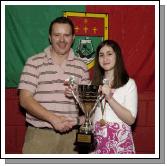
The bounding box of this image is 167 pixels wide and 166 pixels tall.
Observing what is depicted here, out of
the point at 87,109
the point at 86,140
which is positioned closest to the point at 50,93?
the point at 87,109

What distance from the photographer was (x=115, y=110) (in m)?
1.57

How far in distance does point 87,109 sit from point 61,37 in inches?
16.5

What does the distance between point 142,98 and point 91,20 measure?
0.60 meters

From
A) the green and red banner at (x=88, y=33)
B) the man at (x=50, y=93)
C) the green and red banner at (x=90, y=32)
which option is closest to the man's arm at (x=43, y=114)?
the man at (x=50, y=93)

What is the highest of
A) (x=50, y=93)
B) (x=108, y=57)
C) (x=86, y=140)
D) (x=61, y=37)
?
(x=61, y=37)

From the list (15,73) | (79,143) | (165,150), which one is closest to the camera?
(79,143)

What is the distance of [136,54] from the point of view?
1.98 m

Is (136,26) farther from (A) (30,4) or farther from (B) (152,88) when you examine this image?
(A) (30,4)

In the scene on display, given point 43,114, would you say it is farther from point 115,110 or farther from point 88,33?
point 88,33

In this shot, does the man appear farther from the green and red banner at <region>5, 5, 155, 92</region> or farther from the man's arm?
the green and red banner at <region>5, 5, 155, 92</region>

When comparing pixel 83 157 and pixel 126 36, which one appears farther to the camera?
pixel 126 36

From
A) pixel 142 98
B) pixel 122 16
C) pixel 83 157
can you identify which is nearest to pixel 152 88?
pixel 142 98

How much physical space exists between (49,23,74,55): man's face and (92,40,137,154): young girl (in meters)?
0.19

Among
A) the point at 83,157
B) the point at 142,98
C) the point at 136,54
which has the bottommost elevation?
the point at 83,157
